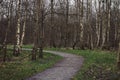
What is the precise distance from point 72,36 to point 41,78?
52955 millimetres

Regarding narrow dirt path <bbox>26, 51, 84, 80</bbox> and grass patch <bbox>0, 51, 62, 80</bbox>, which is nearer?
narrow dirt path <bbox>26, 51, 84, 80</bbox>

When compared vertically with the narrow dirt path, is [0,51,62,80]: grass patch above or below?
above

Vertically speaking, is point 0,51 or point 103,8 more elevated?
point 103,8

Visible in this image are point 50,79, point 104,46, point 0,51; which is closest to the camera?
point 50,79

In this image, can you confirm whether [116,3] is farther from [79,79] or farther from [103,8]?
[79,79]

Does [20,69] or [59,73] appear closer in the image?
[59,73]

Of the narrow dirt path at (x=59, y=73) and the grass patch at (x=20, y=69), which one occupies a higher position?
the grass patch at (x=20, y=69)

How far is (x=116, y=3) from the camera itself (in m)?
58.5

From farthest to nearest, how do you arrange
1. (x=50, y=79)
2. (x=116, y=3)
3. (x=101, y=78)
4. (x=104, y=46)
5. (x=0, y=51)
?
(x=116, y=3)
(x=104, y=46)
(x=0, y=51)
(x=101, y=78)
(x=50, y=79)

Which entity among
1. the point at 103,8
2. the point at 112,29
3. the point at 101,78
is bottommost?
the point at 101,78

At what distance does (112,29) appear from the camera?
5894 centimetres

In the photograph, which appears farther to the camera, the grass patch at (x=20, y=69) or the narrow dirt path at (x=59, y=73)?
the grass patch at (x=20, y=69)

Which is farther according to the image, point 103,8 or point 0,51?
point 103,8

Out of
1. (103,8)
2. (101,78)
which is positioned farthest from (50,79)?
(103,8)
